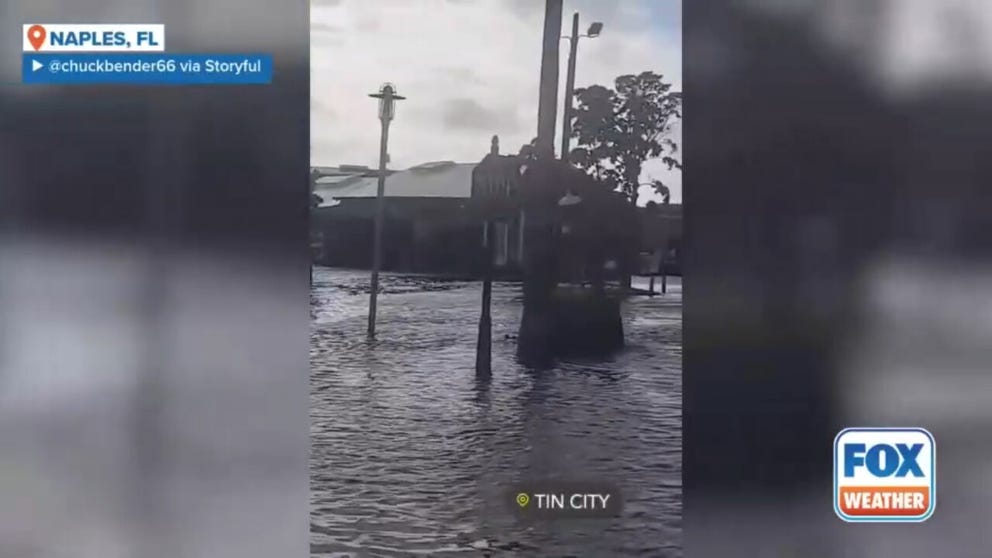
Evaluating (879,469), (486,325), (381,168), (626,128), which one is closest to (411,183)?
(381,168)

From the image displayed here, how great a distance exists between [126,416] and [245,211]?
569 mm

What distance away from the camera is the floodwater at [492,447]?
7.34 ft

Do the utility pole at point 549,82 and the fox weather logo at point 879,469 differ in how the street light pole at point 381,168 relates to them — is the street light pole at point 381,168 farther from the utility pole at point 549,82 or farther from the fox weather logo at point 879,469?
the fox weather logo at point 879,469

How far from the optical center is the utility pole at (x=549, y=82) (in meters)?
2.23

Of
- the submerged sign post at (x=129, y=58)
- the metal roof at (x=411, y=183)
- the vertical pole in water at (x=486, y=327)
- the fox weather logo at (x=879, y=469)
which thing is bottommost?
the fox weather logo at (x=879, y=469)

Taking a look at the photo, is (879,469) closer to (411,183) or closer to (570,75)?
(570,75)

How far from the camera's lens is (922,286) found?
224 centimetres

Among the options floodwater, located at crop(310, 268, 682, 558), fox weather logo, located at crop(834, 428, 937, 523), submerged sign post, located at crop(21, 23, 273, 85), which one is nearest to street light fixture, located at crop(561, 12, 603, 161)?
Answer: floodwater, located at crop(310, 268, 682, 558)

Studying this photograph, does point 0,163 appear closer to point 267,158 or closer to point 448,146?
point 267,158

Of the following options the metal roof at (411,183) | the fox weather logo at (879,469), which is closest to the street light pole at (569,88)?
the metal roof at (411,183)

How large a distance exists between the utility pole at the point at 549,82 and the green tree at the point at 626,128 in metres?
0.05

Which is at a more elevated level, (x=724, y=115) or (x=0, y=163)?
(x=724, y=115)

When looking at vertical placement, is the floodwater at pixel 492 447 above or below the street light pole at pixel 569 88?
below

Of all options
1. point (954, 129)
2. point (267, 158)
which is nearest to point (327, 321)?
point (267, 158)
